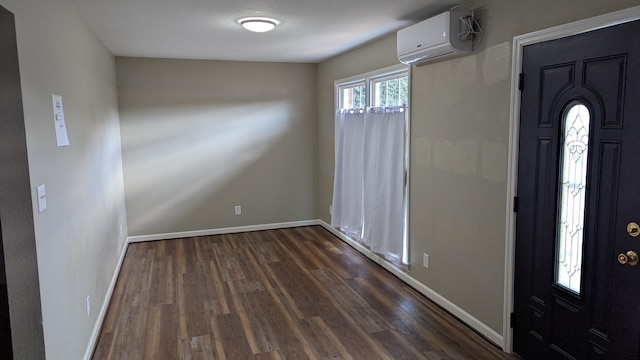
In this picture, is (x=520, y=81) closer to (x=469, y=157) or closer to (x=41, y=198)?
(x=469, y=157)

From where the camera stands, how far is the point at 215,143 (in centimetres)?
592

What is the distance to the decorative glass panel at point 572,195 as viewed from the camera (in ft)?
7.54

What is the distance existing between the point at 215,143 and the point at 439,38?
11.9ft

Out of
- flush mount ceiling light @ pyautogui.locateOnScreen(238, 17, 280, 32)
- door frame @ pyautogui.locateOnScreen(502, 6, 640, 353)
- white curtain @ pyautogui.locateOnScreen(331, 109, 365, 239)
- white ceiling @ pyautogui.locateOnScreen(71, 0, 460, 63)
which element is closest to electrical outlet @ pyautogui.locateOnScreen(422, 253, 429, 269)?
door frame @ pyautogui.locateOnScreen(502, 6, 640, 353)


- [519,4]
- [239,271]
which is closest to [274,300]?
[239,271]

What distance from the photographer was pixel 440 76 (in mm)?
3500

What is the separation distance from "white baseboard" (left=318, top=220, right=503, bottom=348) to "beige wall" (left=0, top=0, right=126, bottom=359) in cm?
263

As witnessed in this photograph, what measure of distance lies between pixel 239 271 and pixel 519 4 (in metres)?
3.45

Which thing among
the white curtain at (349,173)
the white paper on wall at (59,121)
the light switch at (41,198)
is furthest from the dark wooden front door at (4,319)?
the white curtain at (349,173)

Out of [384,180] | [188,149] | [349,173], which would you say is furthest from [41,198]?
[188,149]

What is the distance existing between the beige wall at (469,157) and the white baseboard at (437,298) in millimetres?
40

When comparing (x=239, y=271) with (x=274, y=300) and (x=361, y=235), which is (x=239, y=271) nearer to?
(x=274, y=300)

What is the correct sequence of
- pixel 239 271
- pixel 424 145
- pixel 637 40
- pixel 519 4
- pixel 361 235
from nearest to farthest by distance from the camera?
pixel 637 40 < pixel 519 4 < pixel 424 145 < pixel 239 271 < pixel 361 235

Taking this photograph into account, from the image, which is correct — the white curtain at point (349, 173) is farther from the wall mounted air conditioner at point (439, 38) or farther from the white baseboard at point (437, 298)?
the wall mounted air conditioner at point (439, 38)
